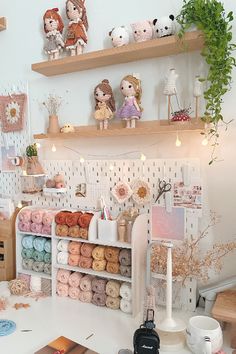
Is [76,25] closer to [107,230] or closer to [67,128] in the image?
[67,128]

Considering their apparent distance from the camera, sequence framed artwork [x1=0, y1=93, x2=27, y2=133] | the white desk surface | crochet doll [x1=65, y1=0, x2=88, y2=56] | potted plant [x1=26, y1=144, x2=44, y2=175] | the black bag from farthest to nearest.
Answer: framed artwork [x1=0, y1=93, x2=27, y2=133] < potted plant [x1=26, y1=144, x2=44, y2=175] < crochet doll [x1=65, y1=0, x2=88, y2=56] < the white desk surface < the black bag

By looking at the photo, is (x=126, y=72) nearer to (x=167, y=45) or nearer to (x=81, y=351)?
(x=167, y=45)

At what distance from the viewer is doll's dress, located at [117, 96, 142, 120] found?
1251mm

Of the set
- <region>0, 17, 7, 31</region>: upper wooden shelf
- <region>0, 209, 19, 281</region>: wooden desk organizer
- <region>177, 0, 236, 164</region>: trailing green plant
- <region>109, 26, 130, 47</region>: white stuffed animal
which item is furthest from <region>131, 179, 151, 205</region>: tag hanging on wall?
<region>0, 17, 7, 31</region>: upper wooden shelf

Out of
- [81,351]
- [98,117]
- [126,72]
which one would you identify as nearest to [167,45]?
[126,72]

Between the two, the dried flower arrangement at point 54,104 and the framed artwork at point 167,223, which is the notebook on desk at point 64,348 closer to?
the framed artwork at point 167,223

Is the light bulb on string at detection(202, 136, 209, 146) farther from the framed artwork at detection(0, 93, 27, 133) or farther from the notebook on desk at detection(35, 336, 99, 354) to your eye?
the framed artwork at detection(0, 93, 27, 133)

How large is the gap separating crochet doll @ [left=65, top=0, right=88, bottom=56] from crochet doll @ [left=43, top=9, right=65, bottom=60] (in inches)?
2.2

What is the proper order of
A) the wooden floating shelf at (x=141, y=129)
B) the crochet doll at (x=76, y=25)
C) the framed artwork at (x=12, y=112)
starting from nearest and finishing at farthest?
1. the wooden floating shelf at (x=141, y=129)
2. the crochet doll at (x=76, y=25)
3. the framed artwork at (x=12, y=112)

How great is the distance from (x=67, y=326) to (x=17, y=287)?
37 centimetres

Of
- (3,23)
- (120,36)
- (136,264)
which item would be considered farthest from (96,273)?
(3,23)

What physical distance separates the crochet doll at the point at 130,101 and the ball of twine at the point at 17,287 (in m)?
0.83

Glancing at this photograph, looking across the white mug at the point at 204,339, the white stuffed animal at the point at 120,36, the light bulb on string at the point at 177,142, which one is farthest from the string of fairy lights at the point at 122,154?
the white mug at the point at 204,339

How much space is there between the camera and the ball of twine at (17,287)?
138 cm
